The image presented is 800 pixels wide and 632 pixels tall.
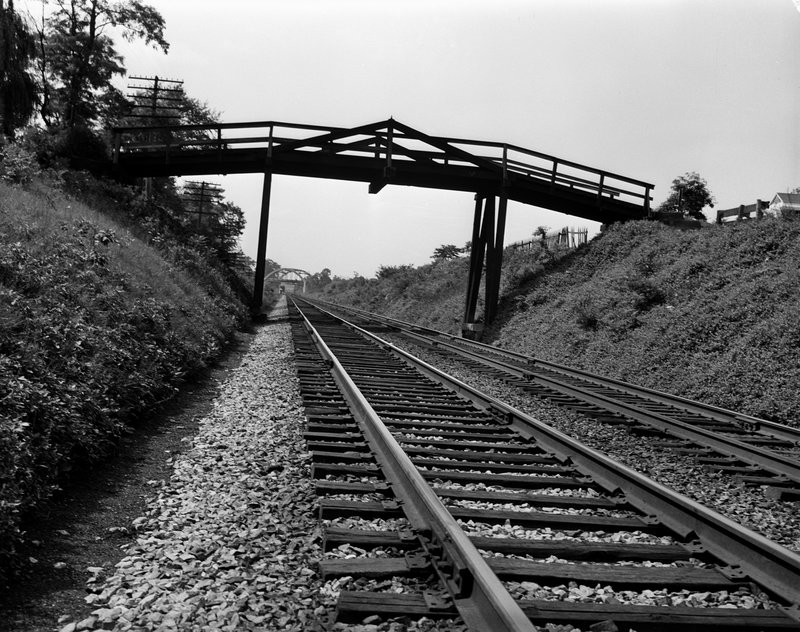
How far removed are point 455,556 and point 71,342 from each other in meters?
5.31

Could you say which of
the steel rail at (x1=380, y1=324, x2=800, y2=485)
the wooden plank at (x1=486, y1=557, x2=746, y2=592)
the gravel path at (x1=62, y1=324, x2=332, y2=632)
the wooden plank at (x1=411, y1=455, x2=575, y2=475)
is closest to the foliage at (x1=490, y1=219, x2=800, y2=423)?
the steel rail at (x1=380, y1=324, x2=800, y2=485)

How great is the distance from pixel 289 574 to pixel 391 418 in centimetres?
390

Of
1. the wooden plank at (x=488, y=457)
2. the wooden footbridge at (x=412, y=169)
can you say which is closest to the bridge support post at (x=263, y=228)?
the wooden footbridge at (x=412, y=169)

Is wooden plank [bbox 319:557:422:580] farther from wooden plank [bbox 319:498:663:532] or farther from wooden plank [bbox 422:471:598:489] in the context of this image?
wooden plank [bbox 422:471:598:489]

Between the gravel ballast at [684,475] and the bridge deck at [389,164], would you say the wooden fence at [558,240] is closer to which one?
the bridge deck at [389,164]

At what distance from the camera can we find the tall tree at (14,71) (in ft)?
63.7

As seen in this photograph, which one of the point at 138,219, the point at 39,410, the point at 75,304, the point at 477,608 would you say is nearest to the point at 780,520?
the point at 477,608

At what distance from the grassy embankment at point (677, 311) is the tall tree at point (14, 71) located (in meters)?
17.1

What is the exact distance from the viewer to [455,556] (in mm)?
3240

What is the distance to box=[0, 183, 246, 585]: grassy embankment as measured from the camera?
15.2 feet

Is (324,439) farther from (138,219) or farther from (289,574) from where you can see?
(138,219)

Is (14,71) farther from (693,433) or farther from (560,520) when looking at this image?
(560,520)

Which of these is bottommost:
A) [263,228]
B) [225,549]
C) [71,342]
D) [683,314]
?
[225,549]

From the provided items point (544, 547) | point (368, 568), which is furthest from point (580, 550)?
point (368, 568)
